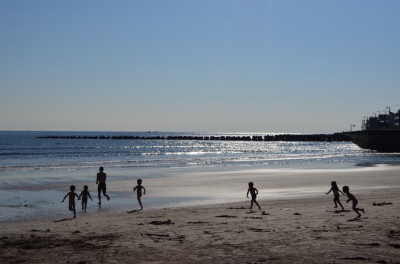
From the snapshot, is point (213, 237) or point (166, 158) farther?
point (166, 158)

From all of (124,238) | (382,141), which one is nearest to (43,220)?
(124,238)

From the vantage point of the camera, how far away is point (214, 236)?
38.3ft

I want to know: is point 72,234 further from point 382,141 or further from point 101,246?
point 382,141

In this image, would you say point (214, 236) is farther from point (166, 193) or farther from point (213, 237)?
point (166, 193)

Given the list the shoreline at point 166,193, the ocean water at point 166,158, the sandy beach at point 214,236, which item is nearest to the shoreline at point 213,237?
the sandy beach at point 214,236

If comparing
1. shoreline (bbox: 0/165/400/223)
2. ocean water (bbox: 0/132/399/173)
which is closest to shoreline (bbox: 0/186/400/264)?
shoreline (bbox: 0/165/400/223)

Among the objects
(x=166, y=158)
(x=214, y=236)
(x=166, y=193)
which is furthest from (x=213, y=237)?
(x=166, y=158)

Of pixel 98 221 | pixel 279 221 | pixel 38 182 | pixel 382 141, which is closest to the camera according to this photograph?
pixel 279 221

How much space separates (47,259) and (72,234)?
2917 mm

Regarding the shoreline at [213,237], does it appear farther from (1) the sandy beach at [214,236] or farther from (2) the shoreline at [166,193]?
(2) the shoreline at [166,193]

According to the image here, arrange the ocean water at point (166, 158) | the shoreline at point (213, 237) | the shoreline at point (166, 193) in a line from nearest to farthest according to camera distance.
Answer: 1. the shoreline at point (213, 237)
2. the shoreline at point (166, 193)
3. the ocean water at point (166, 158)

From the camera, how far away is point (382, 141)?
84.2 metres

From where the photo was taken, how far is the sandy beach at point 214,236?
31.2 feet

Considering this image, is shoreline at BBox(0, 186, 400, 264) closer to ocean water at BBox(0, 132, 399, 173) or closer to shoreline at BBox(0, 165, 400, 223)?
shoreline at BBox(0, 165, 400, 223)
